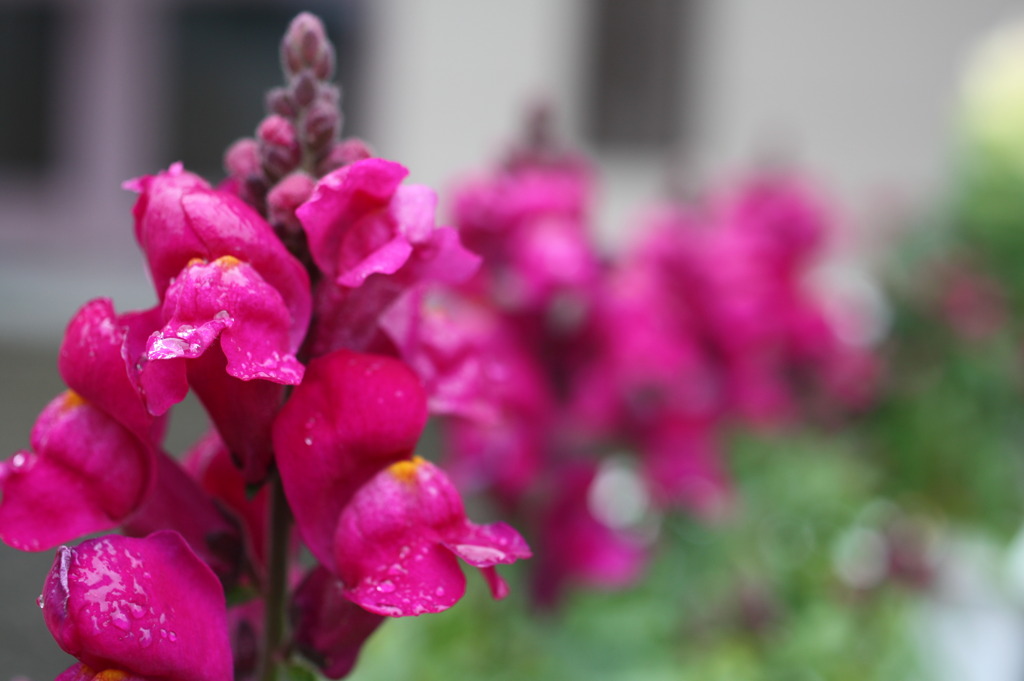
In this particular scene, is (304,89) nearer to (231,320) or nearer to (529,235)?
(231,320)

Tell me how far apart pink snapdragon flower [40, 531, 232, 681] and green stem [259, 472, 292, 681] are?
0.04 meters

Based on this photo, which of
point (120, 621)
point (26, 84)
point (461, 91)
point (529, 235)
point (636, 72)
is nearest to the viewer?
point (120, 621)

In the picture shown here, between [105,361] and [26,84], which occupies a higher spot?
[105,361]

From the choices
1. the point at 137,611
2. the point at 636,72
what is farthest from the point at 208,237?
the point at 636,72

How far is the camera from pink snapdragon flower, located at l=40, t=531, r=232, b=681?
1.01 feet

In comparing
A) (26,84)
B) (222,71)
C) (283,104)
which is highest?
(283,104)

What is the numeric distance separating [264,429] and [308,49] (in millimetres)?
151

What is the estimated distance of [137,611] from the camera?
315 mm

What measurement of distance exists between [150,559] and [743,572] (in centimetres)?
94

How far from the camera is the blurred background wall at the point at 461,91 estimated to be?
363 cm

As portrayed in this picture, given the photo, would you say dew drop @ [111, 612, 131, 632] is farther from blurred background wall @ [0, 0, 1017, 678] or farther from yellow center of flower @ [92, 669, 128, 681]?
blurred background wall @ [0, 0, 1017, 678]

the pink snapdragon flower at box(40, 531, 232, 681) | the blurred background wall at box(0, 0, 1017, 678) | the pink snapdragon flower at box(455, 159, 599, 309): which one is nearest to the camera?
the pink snapdragon flower at box(40, 531, 232, 681)

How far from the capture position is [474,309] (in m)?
0.88

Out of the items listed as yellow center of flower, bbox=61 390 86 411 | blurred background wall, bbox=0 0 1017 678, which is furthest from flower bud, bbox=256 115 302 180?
blurred background wall, bbox=0 0 1017 678
